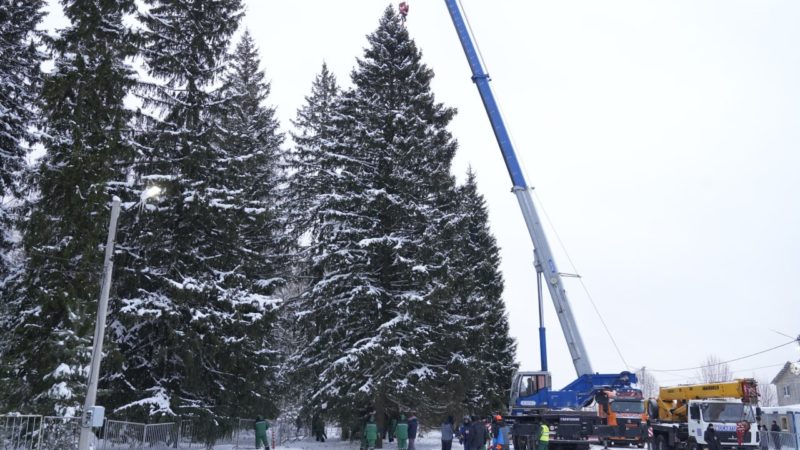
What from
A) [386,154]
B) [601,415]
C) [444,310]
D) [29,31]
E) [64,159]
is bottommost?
[601,415]

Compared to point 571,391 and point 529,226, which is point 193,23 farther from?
point 571,391

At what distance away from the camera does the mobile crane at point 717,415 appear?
25484mm

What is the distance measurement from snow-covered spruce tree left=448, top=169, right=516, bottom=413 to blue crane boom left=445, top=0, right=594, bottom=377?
3.19m

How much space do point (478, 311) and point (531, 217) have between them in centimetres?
1128

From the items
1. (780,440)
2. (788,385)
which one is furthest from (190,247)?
(788,385)

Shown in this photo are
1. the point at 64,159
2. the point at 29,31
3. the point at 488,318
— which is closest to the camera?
the point at 64,159

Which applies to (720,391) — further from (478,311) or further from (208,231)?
(208,231)

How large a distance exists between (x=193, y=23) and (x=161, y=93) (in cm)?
298

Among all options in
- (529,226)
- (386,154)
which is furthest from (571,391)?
(386,154)

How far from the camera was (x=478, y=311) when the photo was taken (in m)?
39.3

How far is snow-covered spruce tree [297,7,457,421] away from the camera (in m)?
27.6

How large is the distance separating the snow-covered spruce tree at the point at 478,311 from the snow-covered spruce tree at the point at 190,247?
32.5 feet

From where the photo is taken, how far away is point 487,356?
4262 centimetres

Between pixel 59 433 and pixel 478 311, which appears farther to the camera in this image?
pixel 478 311
